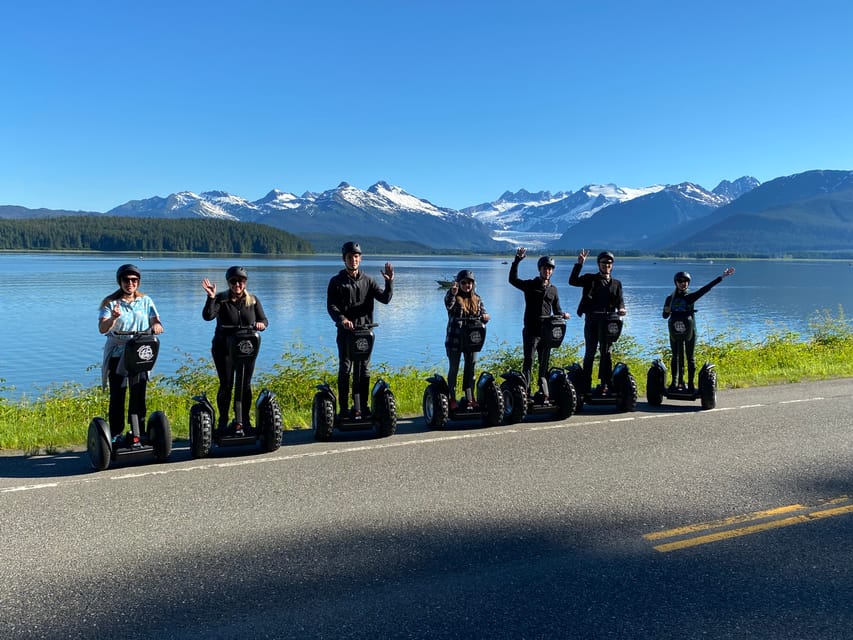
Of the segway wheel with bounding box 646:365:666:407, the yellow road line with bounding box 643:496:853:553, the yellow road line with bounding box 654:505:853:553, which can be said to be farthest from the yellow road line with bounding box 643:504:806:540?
the segway wheel with bounding box 646:365:666:407

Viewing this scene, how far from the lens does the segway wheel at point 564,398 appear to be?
10.9m

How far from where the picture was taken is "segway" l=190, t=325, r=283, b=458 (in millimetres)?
8570

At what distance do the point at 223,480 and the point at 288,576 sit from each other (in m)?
2.69

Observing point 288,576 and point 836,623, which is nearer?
point 836,623

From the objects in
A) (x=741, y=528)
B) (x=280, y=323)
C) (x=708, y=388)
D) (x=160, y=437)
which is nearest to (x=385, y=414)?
(x=160, y=437)

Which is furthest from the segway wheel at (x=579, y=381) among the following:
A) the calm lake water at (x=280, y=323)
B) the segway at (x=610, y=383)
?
the calm lake water at (x=280, y=323)

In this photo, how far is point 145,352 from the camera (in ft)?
27.0

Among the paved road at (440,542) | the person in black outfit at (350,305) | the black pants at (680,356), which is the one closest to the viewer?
the paved road at (440,542)

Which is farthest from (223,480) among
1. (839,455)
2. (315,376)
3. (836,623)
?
(315,376)

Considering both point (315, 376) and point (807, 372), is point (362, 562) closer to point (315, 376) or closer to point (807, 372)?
point (315, 376)

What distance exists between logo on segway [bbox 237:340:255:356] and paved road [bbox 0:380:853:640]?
120 centimetres

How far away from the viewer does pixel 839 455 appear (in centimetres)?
860

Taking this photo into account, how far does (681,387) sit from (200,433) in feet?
25.6

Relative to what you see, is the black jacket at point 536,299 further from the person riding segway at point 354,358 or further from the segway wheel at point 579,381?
the person riding segway at point 354,358
